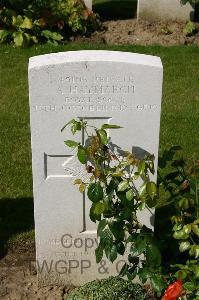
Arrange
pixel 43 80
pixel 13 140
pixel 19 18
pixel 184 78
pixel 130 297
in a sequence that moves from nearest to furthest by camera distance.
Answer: pixel 43 80 < pixel 130 297 < pixel 13 140 < pixel 184 78 < pixel 19 18

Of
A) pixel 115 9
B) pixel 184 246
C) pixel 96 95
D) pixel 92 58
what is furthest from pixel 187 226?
pixel 115 9

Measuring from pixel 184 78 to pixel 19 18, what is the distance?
2365mm

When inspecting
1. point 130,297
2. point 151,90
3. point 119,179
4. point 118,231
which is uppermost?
point 151,90

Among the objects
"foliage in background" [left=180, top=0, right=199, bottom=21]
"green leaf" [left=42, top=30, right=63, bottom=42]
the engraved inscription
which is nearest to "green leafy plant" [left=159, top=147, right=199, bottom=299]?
the engraved inscription

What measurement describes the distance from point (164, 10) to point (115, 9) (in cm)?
120

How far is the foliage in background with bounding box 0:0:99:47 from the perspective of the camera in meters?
8.39

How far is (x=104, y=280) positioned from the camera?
395 cm

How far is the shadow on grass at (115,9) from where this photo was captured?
32.2 feet

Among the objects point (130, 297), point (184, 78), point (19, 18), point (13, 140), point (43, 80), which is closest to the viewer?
point (43, 80)

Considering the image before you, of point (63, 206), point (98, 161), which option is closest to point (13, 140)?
point (63, 206)

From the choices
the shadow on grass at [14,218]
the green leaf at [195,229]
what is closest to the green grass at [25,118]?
the shadow on grass at [14,218]

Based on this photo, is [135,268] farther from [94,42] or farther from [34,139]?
[94,42]

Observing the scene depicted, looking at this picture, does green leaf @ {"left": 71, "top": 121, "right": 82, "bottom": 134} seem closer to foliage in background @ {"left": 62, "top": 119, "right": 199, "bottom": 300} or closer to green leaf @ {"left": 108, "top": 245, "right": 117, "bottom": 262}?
foliage in background @ {"left": 62, "top": 119, "right": 199, "bottom": 300}

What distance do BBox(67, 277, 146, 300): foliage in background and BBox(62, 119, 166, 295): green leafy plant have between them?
0.10 m
